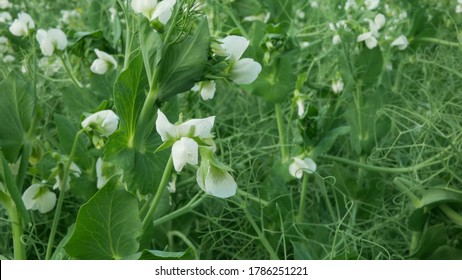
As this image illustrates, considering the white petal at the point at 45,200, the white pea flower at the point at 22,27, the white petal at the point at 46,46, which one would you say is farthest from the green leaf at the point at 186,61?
the white pea flower at the point at 22,27

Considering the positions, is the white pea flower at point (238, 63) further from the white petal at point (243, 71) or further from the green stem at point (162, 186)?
the green stem at point (162, 186)

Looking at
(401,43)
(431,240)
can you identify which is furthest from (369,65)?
(431,240)

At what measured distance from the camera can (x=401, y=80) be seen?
5.45 feet

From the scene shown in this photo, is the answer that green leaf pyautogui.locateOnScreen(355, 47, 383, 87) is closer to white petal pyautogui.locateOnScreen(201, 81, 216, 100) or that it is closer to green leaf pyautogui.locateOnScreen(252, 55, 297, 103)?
green leaf pyautogui.locateOnScreen(252, 55, 297, 103)

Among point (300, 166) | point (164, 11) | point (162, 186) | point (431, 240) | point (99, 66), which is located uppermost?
point (164, 11)

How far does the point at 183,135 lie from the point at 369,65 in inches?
29.0

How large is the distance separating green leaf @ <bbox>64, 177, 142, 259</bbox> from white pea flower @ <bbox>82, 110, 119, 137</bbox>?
141 mm

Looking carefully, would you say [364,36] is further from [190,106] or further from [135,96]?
[135,96]

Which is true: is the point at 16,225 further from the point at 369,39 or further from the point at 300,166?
the point at 369,39

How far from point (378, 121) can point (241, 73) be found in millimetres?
620

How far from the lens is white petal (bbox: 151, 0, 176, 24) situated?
0.79 metres

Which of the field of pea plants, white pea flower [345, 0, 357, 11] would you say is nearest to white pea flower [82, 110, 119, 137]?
the field of pea plants

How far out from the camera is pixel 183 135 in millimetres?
770

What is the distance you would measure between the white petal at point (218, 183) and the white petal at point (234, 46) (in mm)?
158
